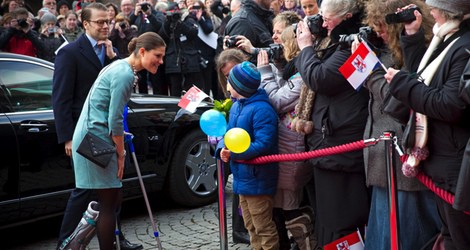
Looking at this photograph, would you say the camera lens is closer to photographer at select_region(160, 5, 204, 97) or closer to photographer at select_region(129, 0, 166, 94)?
photographer at select_region(129, 0, 166, 94)

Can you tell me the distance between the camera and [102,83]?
5191 mm

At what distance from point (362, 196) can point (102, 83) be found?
6.45 ft

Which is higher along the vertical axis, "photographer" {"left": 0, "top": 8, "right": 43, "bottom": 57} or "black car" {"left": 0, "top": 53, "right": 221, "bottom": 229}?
"photographer" {"left": 0, "top": 8, "right": 43, "bottom": 57}

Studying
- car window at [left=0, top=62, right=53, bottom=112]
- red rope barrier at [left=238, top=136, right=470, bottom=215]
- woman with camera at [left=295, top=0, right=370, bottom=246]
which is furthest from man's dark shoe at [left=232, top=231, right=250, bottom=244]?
car window at [left=0, top=62, right=53, bottom=112]

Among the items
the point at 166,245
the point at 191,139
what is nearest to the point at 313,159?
the point at 166,245

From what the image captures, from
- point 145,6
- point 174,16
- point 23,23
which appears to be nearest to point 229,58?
point 174,16

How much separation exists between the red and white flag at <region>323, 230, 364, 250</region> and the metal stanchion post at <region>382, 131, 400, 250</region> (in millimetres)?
757

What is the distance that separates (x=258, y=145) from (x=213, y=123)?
37 cm

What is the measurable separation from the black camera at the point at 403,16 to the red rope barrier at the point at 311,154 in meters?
0.76

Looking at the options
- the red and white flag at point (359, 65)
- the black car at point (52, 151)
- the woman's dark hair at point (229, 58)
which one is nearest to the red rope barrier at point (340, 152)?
the red and white flag at point (359, 65)

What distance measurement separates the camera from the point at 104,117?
5227 mm

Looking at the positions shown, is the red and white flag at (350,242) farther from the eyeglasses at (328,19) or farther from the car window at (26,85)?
the car window at (26,85)

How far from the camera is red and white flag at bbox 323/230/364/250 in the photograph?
4.86 metres

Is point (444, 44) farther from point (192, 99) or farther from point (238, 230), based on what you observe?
point (238, 230)
